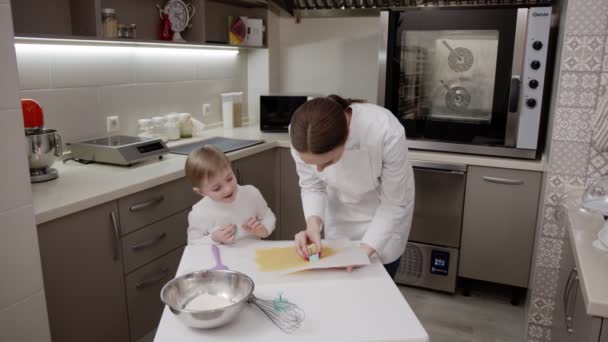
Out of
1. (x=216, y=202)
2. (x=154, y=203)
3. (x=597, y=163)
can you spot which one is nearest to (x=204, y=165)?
(x=216, y=202)

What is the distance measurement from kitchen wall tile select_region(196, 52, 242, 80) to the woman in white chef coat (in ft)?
5.66

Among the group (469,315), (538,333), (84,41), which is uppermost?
(84,41)

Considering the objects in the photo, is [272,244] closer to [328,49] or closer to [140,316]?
[140,316]

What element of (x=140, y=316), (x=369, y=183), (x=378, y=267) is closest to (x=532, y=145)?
(x=369, y=183)

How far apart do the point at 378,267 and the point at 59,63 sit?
1771 millimetres

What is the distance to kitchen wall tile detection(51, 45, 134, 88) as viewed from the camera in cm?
230

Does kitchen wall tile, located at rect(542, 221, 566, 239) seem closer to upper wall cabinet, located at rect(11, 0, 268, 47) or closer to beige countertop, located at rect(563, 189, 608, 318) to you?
beige countertop, located at rect(563, 189, 608, 318)

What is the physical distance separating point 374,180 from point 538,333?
1205 millimetres

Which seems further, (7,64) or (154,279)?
(154,279)

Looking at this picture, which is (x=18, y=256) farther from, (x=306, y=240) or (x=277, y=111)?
(x=277, y=111)

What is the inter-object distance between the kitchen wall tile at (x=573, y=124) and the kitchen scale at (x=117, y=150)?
5.68ft

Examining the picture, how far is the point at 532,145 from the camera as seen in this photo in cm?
253

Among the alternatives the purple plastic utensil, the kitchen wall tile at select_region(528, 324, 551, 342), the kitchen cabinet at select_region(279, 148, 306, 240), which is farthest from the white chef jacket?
the kitchen cabinet at select_region(279, 148, 306, 240)

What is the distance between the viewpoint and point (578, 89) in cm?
199
